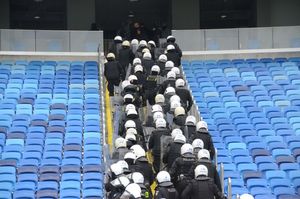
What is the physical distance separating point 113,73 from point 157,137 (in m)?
6.17

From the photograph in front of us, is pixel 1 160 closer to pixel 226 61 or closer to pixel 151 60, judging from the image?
pixel 151 60

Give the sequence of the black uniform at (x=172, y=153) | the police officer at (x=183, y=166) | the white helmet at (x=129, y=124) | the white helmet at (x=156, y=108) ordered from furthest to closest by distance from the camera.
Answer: the white helmet at (x=156, y=108)
the white helmet at (x=129, y=124)
the black uniform at (x=172, y=153)
the police officer at (x=183, y=166)

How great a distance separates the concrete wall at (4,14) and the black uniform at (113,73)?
487 inches

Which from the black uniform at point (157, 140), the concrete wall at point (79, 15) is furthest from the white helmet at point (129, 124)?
the concrete wall at point (79, 15)

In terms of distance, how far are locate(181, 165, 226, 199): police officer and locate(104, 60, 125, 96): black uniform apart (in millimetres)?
9172

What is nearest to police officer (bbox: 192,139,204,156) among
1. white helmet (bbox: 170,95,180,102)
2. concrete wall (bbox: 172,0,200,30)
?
white helmet (bbox: 170,95,180,102)

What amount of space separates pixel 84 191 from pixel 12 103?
26.0 ft

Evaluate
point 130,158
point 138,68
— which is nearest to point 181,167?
point 130,158

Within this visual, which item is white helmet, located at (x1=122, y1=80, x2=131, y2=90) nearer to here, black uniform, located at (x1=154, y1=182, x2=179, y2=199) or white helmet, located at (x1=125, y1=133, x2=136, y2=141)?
white helmet, located at (x1=125, y1=133, x2=136, y2=141)

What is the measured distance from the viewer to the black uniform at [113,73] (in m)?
26.5

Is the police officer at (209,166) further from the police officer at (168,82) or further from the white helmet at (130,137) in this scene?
the police officer at (168,82)

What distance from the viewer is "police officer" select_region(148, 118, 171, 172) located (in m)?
20.6

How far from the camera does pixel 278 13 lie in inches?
1491

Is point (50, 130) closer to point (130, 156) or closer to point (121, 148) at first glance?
point (121, 148)
